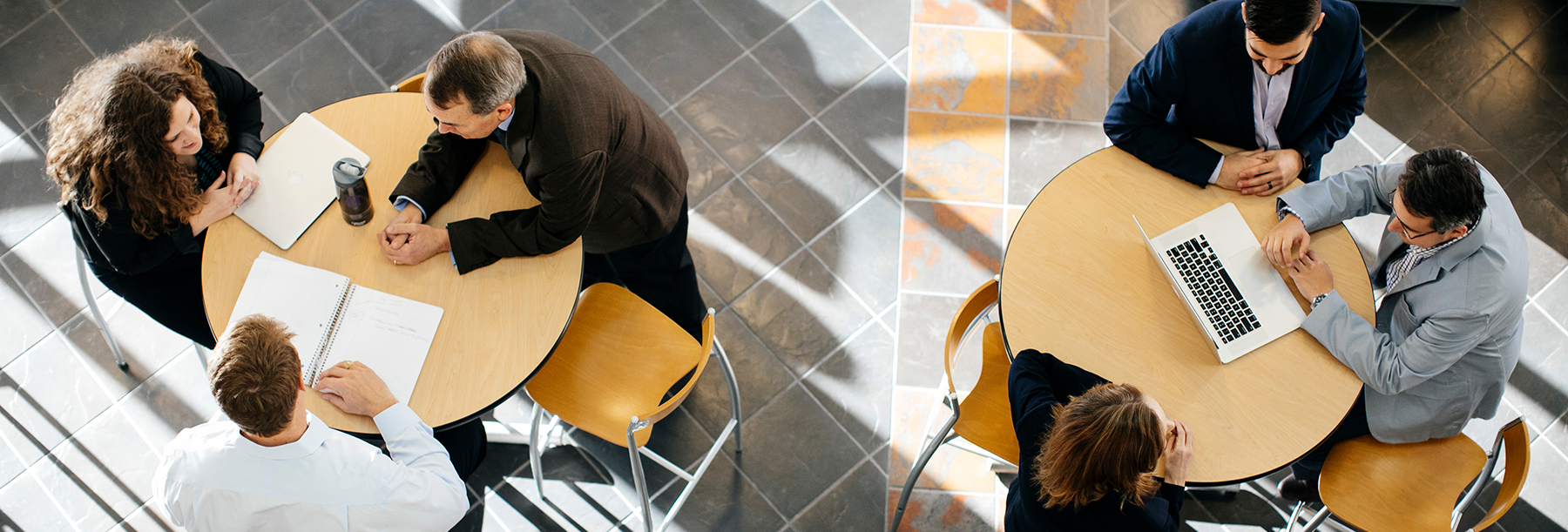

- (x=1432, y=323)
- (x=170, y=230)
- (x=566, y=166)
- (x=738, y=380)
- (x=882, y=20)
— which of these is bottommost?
(x=738, y=380)

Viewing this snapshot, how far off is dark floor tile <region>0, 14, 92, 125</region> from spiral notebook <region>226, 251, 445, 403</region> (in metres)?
2.22

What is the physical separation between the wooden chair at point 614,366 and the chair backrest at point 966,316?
2.18 ft

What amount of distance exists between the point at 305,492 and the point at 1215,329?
7.49 ft

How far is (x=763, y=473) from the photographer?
10.9 feet

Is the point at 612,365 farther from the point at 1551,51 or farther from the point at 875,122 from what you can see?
the point at 1551,51

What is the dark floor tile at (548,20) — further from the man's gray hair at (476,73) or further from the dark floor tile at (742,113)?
the man's gray hair at (476,73)

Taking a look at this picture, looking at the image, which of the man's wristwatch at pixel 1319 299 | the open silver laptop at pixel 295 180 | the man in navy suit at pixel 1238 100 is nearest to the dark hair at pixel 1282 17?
the man in navy suit at pixel 1238 100

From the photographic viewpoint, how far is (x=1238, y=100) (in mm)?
2656

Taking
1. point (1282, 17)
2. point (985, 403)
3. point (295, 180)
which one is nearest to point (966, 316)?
point (985, 403)

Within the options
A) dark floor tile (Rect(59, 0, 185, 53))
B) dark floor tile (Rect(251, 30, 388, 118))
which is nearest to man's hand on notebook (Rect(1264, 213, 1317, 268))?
dark floor tile (Rect(251, 30, 388, 118))

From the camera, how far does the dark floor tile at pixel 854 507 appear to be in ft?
10.6

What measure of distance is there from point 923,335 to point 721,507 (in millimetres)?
997

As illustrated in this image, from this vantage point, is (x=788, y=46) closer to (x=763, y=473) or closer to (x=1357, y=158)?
(x=763, y=473)

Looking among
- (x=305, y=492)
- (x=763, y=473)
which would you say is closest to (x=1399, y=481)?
(x=763, y=473)
